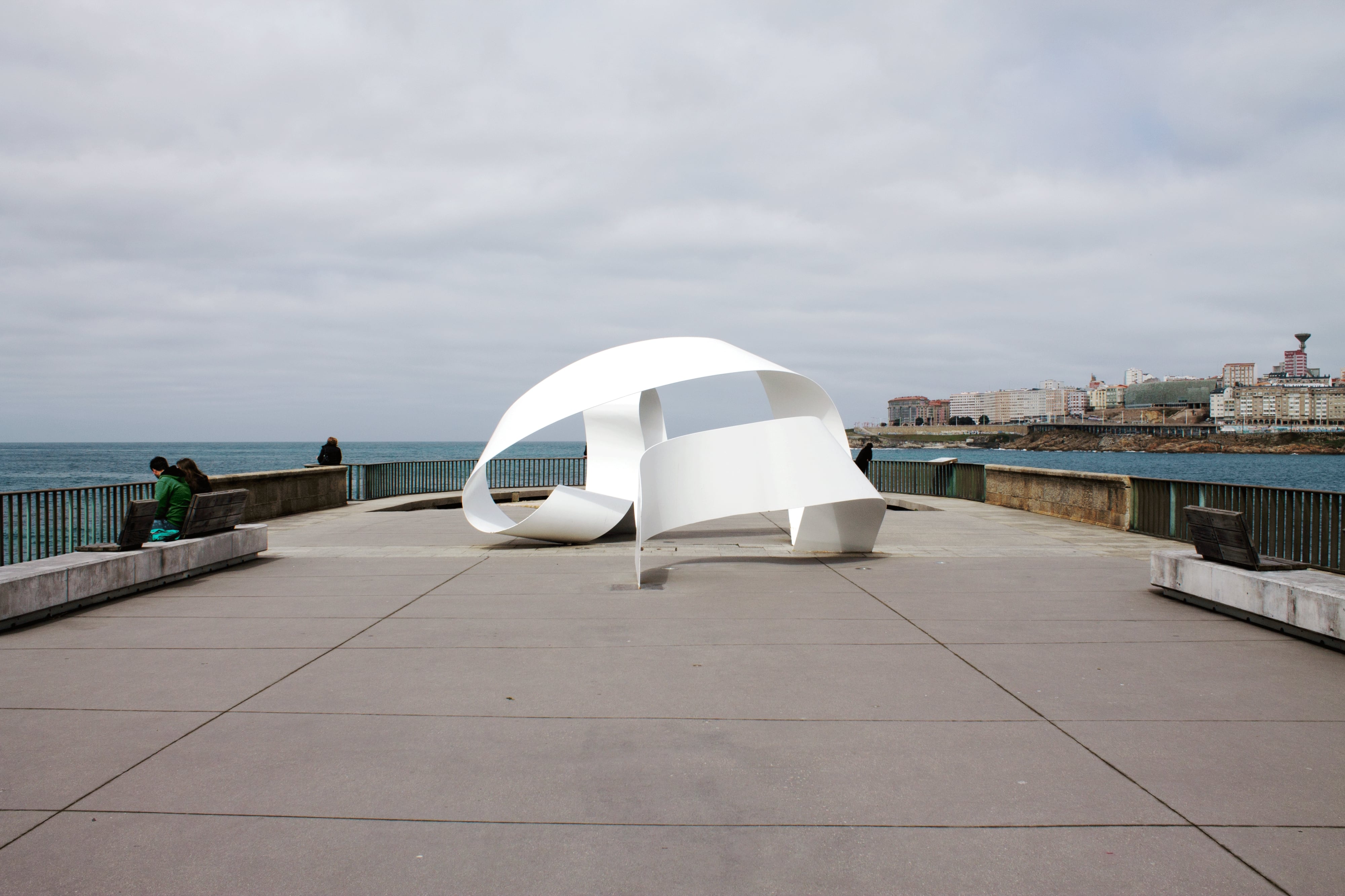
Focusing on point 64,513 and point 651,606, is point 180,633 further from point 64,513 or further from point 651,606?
point 64,513

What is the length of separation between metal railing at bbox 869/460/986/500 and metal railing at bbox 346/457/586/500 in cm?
870

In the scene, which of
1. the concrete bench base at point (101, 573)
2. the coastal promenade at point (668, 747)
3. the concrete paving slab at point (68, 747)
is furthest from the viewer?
the concrete bench base at point (101, 573)

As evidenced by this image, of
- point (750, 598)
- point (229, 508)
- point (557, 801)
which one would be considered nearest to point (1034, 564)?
point (750, 598)

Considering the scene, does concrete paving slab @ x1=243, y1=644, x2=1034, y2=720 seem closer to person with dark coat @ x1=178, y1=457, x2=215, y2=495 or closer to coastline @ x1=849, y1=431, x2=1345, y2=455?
person with dark coat @ x1=178, y1=457, x2=215, y2=495

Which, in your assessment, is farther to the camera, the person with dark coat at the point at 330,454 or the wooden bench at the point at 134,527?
the person with dark coat at the point at 330,454

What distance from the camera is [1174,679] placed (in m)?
5.51

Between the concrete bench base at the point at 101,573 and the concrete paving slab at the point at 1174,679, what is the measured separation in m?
7.41

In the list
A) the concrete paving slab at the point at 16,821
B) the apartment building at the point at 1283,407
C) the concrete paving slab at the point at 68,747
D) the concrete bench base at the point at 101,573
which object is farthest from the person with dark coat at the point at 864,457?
the apartment building at the point at 1283,407

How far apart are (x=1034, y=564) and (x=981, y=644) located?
4.60 meters

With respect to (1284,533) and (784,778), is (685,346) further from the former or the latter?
(784,778)

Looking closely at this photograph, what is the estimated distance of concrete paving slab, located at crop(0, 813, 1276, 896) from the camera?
9.64 ft

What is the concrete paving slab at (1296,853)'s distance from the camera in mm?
2938

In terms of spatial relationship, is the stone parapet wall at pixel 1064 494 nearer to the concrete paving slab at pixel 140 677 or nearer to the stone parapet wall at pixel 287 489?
the concrete paving slab at pixel 140 677

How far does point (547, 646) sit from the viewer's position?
21.0 feet
